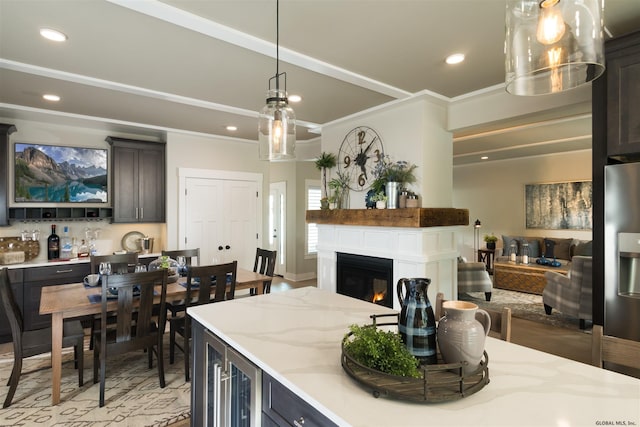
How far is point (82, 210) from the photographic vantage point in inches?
182

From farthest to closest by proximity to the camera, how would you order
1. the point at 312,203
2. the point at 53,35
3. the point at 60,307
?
the point at 312,203
the point at 60,307
the point at 53,35

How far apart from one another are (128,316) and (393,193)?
2708 mm

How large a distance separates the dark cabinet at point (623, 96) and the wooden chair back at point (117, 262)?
4170 mm

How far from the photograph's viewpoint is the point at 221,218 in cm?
550

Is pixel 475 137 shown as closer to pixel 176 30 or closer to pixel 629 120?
pixel 629 120

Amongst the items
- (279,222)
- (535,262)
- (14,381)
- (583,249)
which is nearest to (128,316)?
(14,381)

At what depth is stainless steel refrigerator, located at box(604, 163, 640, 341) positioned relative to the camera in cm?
212

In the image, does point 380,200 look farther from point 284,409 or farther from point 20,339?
point 20,339

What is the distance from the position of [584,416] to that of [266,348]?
100 centimetres

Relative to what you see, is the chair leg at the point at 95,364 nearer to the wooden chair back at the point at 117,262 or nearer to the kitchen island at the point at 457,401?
the wooden chair back at the point at 117,262

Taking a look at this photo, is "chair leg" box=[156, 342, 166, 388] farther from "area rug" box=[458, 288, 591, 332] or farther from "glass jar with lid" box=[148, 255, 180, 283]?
"area rug" box=[458, 288, 591, 332]

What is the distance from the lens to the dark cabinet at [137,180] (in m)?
4.69

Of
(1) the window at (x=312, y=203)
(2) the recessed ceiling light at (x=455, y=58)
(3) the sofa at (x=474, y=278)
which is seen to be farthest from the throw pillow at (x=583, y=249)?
(2) the recessed ceiling light at (x=455, y=58)

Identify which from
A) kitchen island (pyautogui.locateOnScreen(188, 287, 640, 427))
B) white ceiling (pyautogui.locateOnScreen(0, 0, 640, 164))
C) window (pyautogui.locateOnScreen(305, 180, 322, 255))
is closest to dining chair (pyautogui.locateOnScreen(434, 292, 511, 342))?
kitchen island (pyautogui.locateOnScreen(188, 287, 640, 427))
